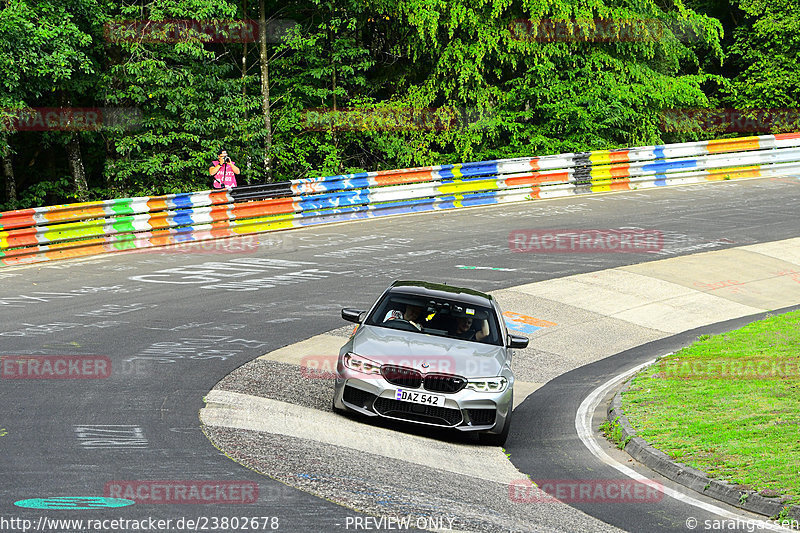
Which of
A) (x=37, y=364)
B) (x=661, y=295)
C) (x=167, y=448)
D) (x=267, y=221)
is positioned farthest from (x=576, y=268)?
(x=167, y=448)

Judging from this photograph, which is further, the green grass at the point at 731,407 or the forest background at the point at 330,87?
the forest background at the point at 330,87

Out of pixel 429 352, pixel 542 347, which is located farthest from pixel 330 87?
pixel 429 352

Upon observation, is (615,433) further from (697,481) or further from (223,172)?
(223,172)

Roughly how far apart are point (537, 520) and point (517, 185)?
827 inches

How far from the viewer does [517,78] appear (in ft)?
108

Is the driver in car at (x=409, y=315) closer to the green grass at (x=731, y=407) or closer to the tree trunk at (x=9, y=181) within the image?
the green grass at (x=731, y=407)

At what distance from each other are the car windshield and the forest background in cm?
1410

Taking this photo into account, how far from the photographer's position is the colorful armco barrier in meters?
20.2

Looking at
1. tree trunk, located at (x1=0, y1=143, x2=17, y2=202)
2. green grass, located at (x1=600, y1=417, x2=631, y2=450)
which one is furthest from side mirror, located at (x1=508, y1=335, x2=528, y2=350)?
tree trunk, located at (x1=0, y1=143, x2=17, y2=202)

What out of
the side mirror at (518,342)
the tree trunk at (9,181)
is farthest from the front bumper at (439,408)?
the tree trunk at (9,181)

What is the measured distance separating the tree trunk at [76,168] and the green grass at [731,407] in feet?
60.3

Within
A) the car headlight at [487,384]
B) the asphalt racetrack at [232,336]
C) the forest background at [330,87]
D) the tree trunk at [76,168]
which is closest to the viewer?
the asphalt racetrack at [232,336]

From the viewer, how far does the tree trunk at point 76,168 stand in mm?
26969

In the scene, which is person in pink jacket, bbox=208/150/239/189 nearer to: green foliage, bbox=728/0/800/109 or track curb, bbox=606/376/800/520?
track curb, bbox=606/376/800/520
